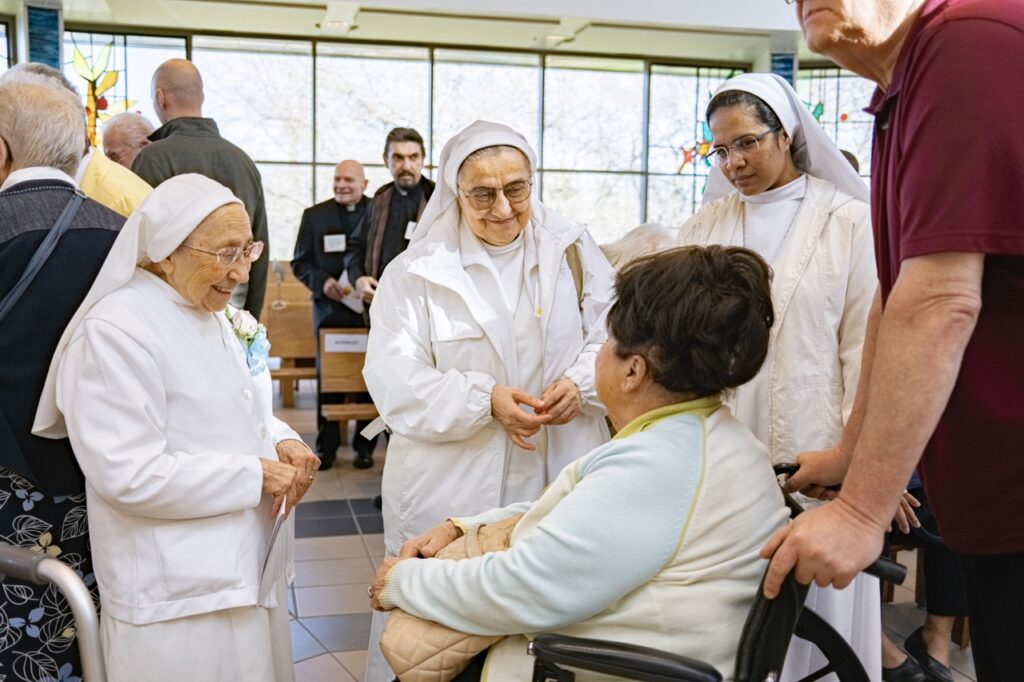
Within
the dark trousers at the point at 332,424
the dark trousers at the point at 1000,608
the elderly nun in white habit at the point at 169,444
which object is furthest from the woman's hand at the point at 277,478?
the dark trousers at the point at 332,424

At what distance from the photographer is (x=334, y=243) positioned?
22.4ft

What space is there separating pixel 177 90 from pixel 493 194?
2348mm

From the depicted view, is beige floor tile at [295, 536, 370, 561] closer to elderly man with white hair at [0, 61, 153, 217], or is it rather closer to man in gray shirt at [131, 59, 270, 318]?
man in gray shirt at [131, 59, 270, 318]

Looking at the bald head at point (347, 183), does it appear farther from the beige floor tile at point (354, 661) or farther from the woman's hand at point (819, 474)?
the woman's hand at point (819, 474)

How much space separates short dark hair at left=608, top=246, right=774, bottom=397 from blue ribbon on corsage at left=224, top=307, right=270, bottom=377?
42.4 inches

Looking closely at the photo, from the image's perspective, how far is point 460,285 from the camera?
2.66 m

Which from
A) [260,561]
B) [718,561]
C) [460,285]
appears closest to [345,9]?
[460,285]

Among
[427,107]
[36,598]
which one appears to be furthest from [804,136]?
[427,107]

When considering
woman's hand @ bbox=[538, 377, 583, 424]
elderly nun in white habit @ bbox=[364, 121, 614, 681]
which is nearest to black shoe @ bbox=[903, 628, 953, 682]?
elderly nun in white habit @ bbox=[364, 121, 614, 681]

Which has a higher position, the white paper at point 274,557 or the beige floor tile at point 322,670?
the white paper at point 274,557

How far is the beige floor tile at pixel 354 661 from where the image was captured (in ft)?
11.0

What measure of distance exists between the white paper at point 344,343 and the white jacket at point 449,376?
3656 mm

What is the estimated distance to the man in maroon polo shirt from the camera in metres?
1.30

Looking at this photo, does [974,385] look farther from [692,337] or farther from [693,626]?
[693,626]
